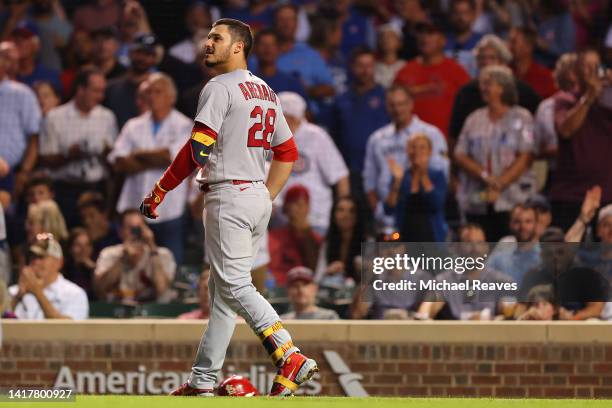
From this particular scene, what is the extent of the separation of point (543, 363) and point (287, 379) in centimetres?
387

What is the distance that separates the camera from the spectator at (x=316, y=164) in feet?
36.3

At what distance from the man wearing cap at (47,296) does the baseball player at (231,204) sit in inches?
160

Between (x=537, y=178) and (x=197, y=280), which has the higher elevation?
(x=537, y=178)

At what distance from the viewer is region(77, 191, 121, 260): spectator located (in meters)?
11.0

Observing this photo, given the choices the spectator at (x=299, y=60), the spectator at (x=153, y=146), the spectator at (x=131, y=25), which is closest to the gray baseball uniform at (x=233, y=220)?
the spectator at (x=153, y=146)

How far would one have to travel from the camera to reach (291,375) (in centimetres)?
615

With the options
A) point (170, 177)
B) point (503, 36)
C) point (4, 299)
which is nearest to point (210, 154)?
point (170, 177)

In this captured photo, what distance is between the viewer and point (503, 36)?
457 inches

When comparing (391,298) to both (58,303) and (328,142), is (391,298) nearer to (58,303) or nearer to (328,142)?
(328,142)

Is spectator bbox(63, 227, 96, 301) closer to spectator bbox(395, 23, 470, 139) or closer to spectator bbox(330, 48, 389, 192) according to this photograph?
spectator bbox(330, 48, 389, 192)

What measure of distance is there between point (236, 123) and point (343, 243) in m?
4.79

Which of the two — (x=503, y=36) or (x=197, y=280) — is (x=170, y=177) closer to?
(x=197, y=280)

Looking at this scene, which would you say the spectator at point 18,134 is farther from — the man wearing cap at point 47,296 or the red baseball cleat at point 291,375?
the red baseball cleat at point 291,375

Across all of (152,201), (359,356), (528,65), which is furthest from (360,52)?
A: (152,201)
